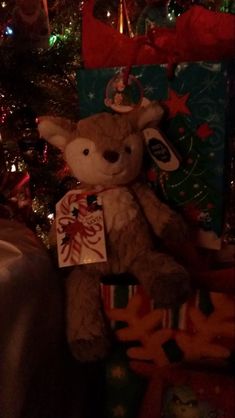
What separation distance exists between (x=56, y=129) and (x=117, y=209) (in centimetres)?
17

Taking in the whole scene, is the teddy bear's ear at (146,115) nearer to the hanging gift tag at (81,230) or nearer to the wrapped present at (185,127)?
the wrapped present at (185,127)

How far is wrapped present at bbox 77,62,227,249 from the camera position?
72 cm

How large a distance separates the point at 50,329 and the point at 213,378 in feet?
0.80

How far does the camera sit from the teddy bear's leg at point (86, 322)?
67 centimetres

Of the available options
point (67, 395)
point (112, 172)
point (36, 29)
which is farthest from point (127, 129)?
point (67, 395)

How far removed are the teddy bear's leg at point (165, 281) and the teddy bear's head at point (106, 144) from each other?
147 mm

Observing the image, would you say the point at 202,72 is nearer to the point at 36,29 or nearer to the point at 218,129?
the point at 218,129

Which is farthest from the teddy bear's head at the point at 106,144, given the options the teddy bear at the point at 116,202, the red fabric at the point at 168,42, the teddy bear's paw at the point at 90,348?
the teddy bear's paw at the point at 90,348

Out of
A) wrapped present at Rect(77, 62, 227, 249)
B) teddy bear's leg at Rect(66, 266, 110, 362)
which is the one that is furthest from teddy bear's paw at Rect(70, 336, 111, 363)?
wrapped present at Rect(77, 62, 227, 249)

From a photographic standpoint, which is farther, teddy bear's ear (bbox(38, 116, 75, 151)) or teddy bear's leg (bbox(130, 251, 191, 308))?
teddy bear's ear (bbox(38, 116, 75, 151))

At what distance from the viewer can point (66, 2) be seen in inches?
40.1

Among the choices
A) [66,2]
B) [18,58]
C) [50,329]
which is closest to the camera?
[50,329]

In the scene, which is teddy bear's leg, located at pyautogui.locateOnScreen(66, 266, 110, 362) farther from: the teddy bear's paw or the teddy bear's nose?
the teddy bear's nose

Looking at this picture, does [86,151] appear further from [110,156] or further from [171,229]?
[171,229]
